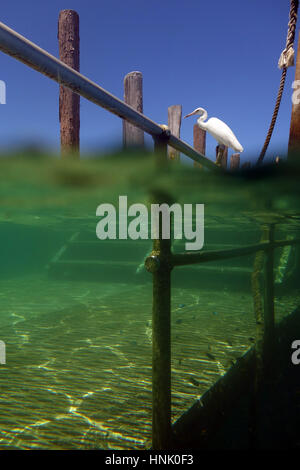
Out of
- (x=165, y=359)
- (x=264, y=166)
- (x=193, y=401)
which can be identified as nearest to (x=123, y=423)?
(x=193, y=401)

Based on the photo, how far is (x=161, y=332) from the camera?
3.11 metres

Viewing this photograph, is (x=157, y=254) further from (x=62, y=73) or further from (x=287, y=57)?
(x=287, y=57)

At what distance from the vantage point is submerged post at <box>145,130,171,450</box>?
10.1 feet

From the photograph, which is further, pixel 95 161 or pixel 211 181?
pixel 211 181

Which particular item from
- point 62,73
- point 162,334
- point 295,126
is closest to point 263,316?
point 295,126

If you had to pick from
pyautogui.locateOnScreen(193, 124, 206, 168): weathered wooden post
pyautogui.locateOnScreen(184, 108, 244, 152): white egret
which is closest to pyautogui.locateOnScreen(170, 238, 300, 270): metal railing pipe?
pyautogui.locateOnScreen(184, 108, 244, 152): white egret

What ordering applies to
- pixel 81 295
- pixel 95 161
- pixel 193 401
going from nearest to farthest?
pixel 193 401 → pixel 95 161 → pixel 81 295

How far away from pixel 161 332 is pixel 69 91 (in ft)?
14.0

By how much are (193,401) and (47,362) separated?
→ 341 centimetres

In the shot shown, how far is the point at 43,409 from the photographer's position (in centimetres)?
472

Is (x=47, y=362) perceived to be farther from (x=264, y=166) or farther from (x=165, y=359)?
(x=264, y=166)

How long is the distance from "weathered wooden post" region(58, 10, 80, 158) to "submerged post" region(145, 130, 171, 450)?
2.85 m

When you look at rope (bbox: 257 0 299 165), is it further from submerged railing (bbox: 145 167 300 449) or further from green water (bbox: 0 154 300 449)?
submerged railing (bbox: 145 167 300 449)

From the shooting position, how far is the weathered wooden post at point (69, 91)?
549 centimetres
